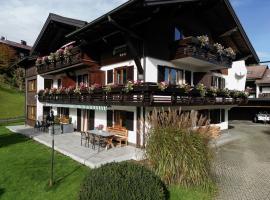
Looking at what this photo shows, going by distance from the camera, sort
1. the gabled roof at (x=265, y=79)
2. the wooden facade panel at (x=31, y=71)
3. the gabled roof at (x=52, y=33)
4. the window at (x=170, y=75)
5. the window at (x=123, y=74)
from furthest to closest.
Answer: the gabled roof at (x=265, y=79), the wooden facade panel at (x=31, y=71), the gabled roof at (x=52, y=33), the window at (x=170, y=75), the window at (x=123, y=74)

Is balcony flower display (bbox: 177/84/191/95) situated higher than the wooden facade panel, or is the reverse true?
the wooden facade panel

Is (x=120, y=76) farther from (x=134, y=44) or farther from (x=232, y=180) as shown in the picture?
(x=232, y=180)

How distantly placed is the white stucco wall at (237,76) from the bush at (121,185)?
60.8 ft

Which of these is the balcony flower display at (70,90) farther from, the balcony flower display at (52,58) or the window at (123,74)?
the window at (123,74)

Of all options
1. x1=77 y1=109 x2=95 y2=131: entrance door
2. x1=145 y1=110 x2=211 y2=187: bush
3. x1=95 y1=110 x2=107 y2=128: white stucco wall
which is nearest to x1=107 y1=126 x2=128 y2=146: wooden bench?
x1=95 y1=110 x2=107 y2=128: white stucco wall

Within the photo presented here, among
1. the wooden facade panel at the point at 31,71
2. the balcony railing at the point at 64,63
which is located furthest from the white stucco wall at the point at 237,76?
the wooden facade panel at the point at 31,71

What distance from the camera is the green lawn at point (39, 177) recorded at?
8.67 m

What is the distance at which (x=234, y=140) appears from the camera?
61.8 feet

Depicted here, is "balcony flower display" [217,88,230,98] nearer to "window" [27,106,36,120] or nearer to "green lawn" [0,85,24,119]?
"window" [27,106,36,120]

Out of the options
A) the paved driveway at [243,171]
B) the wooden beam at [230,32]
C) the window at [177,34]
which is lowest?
the paved driveway at [243,171]

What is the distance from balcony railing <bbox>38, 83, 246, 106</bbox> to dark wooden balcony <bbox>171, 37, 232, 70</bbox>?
2.49 metres

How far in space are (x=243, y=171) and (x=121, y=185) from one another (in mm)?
6940

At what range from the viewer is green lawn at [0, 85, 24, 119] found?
41769mm

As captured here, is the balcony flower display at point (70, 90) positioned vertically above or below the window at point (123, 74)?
below
